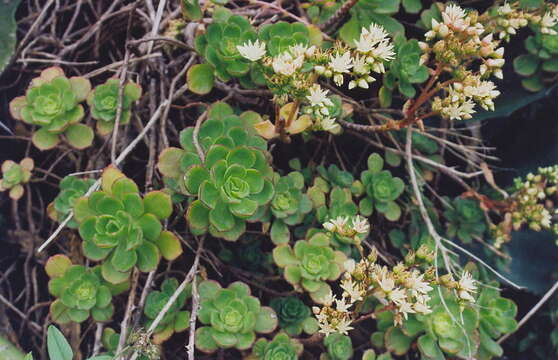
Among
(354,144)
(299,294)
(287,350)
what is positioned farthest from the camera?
(354,144)

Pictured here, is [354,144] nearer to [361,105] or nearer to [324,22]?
[361,105]

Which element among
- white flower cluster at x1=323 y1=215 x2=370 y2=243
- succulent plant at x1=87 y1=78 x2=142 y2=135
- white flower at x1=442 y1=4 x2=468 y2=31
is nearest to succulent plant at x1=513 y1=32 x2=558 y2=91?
white flower at x1=442 y1=4 x2=468 y2=31

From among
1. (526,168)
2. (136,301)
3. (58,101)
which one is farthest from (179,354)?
(526,168)

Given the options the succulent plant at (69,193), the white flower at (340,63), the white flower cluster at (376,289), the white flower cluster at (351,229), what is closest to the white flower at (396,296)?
the white flower cluster at (376,289)

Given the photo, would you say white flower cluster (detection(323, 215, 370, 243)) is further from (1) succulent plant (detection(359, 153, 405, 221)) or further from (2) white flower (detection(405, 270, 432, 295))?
(1) succulent plant (detection(359, 153, 405, 221))

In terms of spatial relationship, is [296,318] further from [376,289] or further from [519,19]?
[519,19]
